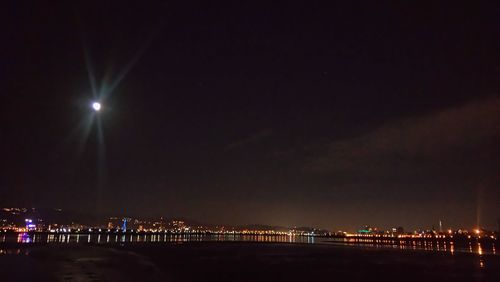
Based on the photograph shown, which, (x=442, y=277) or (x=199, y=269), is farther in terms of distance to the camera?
(x=199, y=269)

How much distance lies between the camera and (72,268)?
33.1 meters

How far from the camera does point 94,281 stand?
2556 cm

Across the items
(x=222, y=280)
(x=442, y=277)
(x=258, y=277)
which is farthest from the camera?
(x=442, y=277)

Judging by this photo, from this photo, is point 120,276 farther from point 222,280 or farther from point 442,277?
point 442,277

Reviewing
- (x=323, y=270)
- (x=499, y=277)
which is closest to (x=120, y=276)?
(x=323, y=270)

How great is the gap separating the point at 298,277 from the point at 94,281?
49.7ft

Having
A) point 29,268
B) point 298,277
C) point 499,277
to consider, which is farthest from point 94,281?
point 499,277

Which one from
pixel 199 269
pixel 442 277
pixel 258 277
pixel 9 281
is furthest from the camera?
pixel 199 269

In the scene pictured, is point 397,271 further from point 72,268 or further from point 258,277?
point 72,268

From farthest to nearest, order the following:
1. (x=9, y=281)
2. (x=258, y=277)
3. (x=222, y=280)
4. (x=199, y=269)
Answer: (x=199, y=269) → (x=258, y=277) → (x=222, y=280) → (x=9, y=281)

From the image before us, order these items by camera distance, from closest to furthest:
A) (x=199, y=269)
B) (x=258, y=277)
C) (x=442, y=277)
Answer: (x=258, y=277) → (x=442, y=277) → (x=199, y=269)

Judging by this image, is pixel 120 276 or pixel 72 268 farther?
pixel 72 268

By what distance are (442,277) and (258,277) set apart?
15.5m

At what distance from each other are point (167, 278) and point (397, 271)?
70.9 feet
